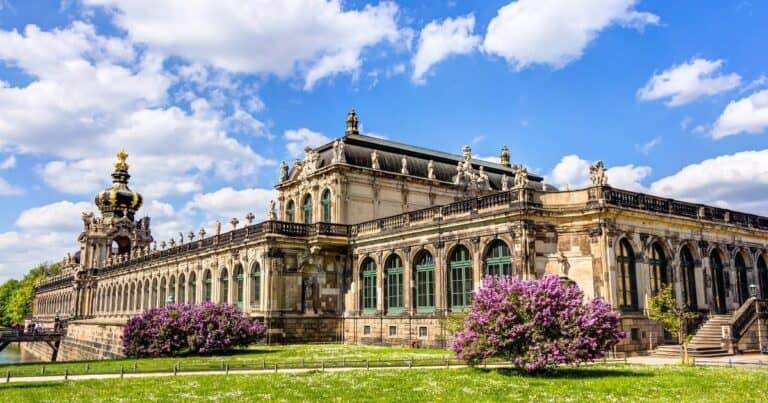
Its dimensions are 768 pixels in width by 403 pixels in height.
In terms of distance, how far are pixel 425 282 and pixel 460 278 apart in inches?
112

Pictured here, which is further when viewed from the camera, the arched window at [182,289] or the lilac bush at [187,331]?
the arched window at [182,289]

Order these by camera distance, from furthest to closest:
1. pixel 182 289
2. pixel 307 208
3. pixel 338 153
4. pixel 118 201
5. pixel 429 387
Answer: pixel 118 201
pixel 182 289
pixel 307 208
pixel 338 153
pixel 429 387

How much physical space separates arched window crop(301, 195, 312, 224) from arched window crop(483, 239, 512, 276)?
1930 cm

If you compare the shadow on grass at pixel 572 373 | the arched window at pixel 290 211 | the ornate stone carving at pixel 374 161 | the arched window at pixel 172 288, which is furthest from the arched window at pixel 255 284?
the shadow on grass at pixel 572 373

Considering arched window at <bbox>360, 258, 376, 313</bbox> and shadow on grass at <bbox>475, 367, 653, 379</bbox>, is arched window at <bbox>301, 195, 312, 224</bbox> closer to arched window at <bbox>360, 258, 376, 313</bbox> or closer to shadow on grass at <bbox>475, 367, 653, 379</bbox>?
arched window at <bbox>360, 258, 376, 313</bbox>

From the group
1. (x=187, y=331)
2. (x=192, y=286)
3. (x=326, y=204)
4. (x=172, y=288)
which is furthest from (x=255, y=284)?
(x=172, y=288)

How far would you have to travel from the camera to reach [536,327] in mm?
20719

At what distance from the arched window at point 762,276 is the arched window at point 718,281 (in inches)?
160

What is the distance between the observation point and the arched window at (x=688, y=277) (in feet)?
116

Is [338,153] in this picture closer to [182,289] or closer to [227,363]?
[182,289]

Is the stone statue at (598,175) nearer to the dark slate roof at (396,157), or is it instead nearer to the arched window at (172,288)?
the dark slate roof at (396,157)

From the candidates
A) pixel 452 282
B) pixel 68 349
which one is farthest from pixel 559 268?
pixel 68 349

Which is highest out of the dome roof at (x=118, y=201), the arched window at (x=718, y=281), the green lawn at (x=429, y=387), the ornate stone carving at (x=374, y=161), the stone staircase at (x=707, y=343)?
the dome roof at (x=118, y=201)

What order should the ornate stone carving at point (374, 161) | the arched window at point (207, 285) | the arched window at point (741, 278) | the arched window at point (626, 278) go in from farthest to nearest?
the arched window at point (207, 285) → the ornate stone carving at point (374, 161) → the arched window at point (741, 278) → the arched window at point (626, 278)
